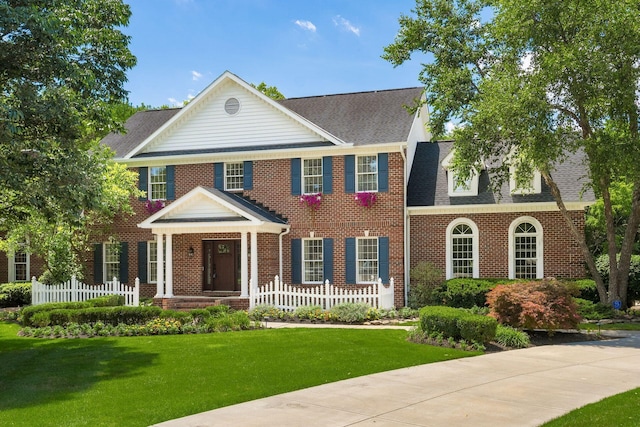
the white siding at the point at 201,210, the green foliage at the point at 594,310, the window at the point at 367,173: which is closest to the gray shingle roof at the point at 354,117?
the window at the point at 367,173

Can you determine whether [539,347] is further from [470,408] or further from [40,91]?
[40,91]

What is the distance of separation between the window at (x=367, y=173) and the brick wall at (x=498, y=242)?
1960mm

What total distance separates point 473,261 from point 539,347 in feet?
27.8

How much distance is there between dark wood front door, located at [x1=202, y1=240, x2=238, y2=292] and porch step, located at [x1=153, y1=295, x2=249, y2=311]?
3.95 ft

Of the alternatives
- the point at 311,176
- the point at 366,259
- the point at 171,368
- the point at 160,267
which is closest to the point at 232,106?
the point at 311,176

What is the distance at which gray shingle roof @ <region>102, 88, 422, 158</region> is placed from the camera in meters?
23.9

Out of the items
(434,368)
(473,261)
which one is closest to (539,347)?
(434,368)

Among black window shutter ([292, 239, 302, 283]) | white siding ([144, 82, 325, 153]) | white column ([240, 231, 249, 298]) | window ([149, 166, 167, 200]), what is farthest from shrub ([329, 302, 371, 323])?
window ([149, 166, 167, 200])

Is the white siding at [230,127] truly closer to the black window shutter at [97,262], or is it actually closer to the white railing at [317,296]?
the black window shutter at [97,262]

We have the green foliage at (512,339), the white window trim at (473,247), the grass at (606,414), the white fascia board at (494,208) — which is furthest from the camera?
the white window trim at (473,247)

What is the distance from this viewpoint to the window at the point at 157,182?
26.0 metres

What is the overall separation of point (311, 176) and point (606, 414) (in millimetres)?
16991

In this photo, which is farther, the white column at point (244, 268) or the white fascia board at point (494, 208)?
the white column at point (244, 268)

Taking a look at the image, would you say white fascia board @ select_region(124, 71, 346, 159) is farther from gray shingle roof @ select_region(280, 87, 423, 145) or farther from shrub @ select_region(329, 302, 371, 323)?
shrub @ select_region(329, 302, 371, 323)
